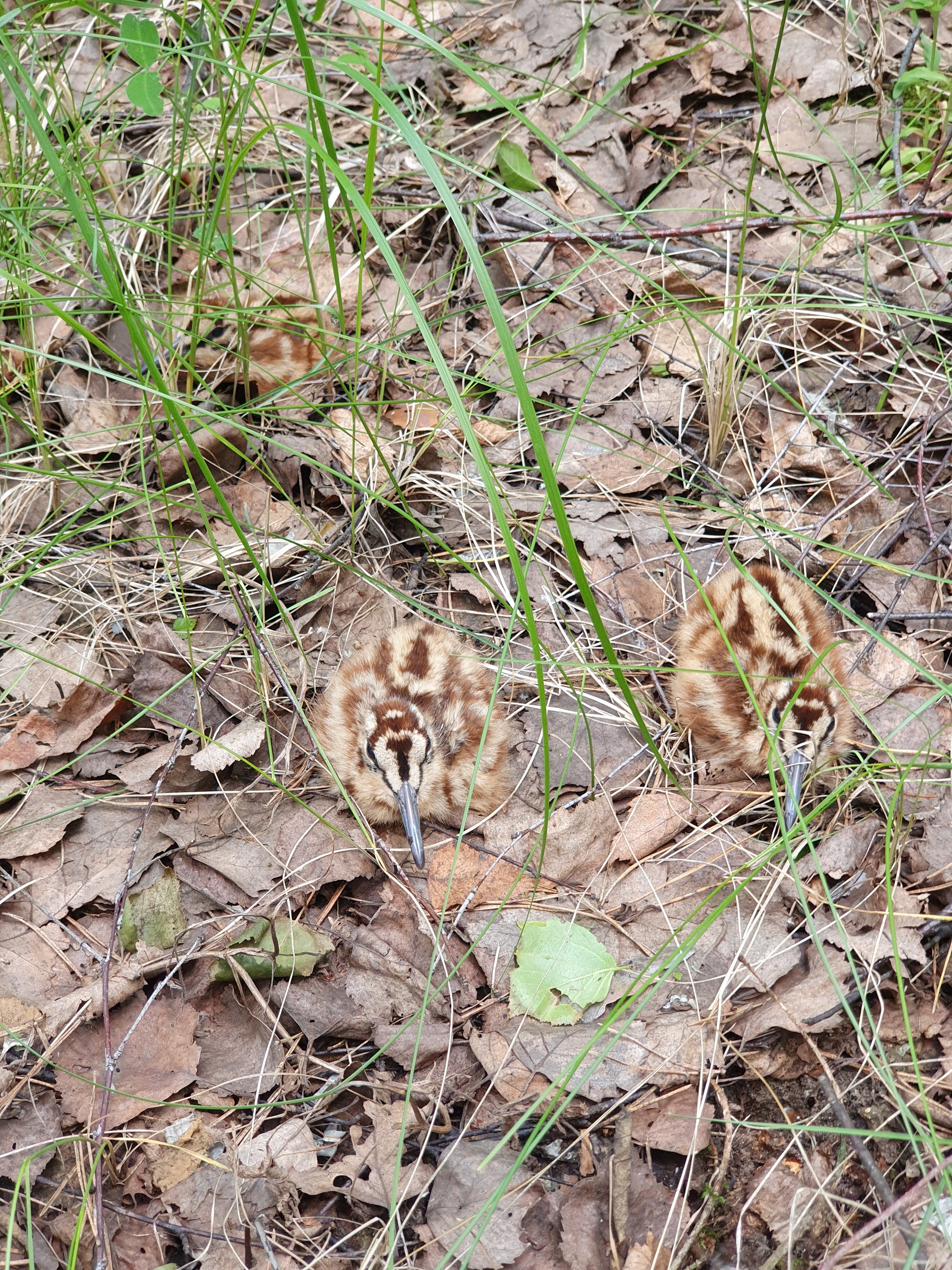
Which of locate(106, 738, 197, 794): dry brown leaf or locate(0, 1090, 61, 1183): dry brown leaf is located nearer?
locate(0, 1090, 61, 1183): dry brown leaf

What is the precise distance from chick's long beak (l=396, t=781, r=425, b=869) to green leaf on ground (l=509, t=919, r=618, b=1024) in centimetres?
48

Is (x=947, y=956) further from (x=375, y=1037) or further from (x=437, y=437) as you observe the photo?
(x=437, y=437)

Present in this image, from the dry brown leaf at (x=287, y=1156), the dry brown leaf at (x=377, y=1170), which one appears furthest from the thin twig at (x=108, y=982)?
the dry brown leaf at (x=377, y=1170)

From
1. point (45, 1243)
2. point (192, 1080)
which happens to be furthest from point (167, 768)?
point (45, 1243)

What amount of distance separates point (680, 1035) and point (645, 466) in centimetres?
234

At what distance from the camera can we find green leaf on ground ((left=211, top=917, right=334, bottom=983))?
3.25m

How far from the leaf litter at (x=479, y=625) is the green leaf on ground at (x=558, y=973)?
0.02 meters

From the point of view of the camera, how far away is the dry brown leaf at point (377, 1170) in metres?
2.85

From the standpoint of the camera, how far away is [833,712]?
11.5 feet

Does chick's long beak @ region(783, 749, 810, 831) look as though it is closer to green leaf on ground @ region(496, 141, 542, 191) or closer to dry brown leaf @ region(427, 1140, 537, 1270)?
dry brown leaf @ region(427, 1140, 537, 1270)

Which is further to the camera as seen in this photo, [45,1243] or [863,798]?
[863,798]

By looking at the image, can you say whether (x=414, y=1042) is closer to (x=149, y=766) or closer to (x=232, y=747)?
(x=232, y=747)

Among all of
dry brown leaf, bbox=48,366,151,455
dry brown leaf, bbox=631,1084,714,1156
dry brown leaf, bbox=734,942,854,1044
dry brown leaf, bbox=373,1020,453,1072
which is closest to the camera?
dry brown leaf, bbox=631,1084,714,1156

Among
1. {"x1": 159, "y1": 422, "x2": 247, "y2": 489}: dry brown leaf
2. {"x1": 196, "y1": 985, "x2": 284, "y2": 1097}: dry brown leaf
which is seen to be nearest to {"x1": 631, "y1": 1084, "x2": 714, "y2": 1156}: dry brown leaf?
{"x1": 196, "y1": 985, "x2": 284, "y2": 1097}: dry brown leaf
